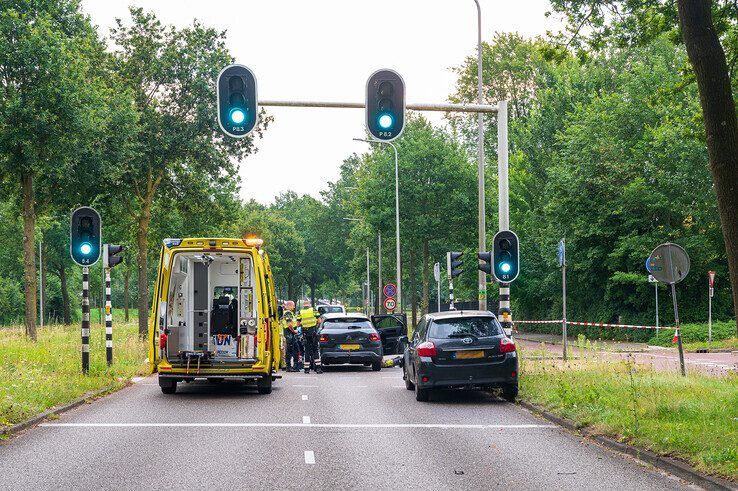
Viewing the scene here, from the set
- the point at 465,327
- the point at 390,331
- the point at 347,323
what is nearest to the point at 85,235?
the point at 465,327

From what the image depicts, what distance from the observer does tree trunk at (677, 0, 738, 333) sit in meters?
A: 9.96

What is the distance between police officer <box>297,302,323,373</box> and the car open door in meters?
2.94

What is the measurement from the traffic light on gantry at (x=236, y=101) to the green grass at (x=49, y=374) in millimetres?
4815

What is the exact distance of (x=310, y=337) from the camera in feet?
82.4

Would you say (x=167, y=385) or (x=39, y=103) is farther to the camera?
(x=39, y=103)

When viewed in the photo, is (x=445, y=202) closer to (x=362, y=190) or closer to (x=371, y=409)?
(x=362, y=190)

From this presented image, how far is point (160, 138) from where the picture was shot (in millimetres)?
33719

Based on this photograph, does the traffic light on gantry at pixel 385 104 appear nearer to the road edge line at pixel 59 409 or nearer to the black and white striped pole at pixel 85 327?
the road edge line at pixel 59 409

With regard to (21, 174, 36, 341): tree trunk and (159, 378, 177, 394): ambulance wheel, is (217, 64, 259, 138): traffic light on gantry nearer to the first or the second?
(159, 378, 177, 394): ambulance wheel

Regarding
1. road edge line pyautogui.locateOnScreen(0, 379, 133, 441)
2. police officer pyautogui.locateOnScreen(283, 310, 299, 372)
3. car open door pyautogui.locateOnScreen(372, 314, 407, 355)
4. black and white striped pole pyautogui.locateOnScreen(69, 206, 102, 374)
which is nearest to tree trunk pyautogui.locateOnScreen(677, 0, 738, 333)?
road edge line pyautogui.locateOnScreen(0, 379, 133, 441)

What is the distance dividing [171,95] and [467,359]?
2236 cm

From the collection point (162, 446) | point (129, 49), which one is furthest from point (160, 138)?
point (162, 446)

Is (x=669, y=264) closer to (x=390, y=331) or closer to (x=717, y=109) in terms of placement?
(x=717, y=109)

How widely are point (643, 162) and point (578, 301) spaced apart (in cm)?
760
